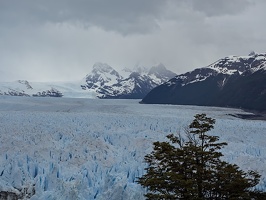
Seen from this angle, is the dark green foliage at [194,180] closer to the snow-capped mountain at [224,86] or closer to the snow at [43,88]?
the snow-capped mountain at [224,86]

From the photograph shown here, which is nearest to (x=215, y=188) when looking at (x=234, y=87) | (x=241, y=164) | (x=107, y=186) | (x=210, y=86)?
(x=107, y=186)

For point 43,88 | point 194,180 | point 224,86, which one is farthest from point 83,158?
point 43,88

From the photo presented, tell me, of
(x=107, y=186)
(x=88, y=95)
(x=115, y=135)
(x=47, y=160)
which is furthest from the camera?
(x=88, y=95)

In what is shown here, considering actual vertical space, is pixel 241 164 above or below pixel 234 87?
below

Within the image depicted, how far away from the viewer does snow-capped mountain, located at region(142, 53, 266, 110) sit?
8106cm

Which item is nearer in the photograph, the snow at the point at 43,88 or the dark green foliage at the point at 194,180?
the dark green foliage at the point at 194,180

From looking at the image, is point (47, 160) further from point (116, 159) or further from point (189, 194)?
point (189, 194)

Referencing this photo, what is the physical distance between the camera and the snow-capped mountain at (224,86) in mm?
81062

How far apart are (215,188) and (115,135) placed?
10.6 meters

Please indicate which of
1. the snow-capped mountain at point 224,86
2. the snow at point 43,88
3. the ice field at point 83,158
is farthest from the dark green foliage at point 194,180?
the snow at point 43,88

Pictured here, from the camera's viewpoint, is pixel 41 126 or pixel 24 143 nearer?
pixel 24 143

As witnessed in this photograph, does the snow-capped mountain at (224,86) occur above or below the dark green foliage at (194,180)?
above

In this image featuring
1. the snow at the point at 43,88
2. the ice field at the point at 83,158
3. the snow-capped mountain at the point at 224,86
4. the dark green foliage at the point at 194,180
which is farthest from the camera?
the snow at the point at 43,88

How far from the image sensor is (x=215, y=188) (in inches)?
332
